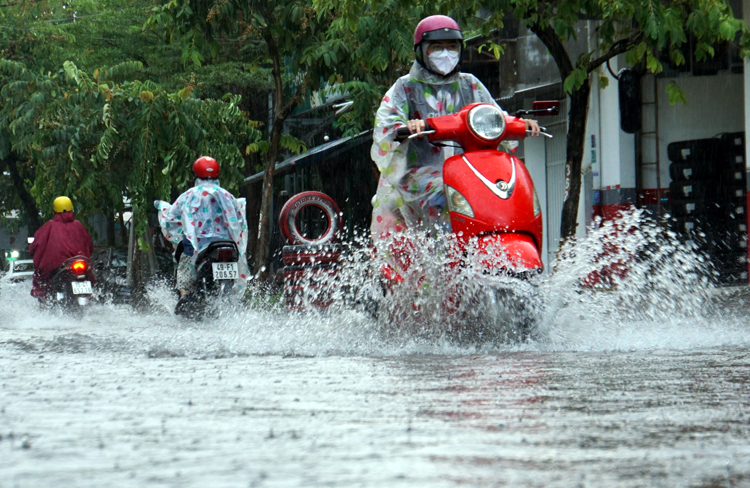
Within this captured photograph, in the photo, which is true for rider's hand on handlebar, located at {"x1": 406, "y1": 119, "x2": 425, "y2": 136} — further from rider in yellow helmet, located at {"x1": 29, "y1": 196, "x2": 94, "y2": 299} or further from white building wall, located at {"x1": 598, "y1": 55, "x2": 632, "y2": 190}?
white building wall, located at {"x1": 598, "y1": 55, "x2": 632, "y2": 190}

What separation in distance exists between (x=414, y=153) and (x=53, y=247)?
6.36m

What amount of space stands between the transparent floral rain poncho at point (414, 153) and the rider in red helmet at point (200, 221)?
10.2ft

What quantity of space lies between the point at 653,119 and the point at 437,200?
8952 mm

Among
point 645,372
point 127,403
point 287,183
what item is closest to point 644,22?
point 645,372

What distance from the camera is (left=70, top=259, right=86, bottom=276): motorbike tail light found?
12.0 metres

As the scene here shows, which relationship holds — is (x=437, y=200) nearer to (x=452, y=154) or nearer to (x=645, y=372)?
(x=452, y=154)

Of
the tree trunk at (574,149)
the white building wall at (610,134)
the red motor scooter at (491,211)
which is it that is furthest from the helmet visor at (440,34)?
the white building wall at (610,134)

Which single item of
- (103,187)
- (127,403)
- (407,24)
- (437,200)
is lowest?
(127,403)

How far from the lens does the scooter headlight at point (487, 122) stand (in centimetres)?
666

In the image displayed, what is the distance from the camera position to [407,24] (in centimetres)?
1366

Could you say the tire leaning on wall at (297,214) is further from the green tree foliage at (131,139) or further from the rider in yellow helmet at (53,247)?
the green tree foliage at (131,139)

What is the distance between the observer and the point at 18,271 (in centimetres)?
2292

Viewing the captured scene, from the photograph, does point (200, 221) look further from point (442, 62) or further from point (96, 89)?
point (96, 89)

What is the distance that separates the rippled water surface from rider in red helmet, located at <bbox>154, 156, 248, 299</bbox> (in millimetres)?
2128
